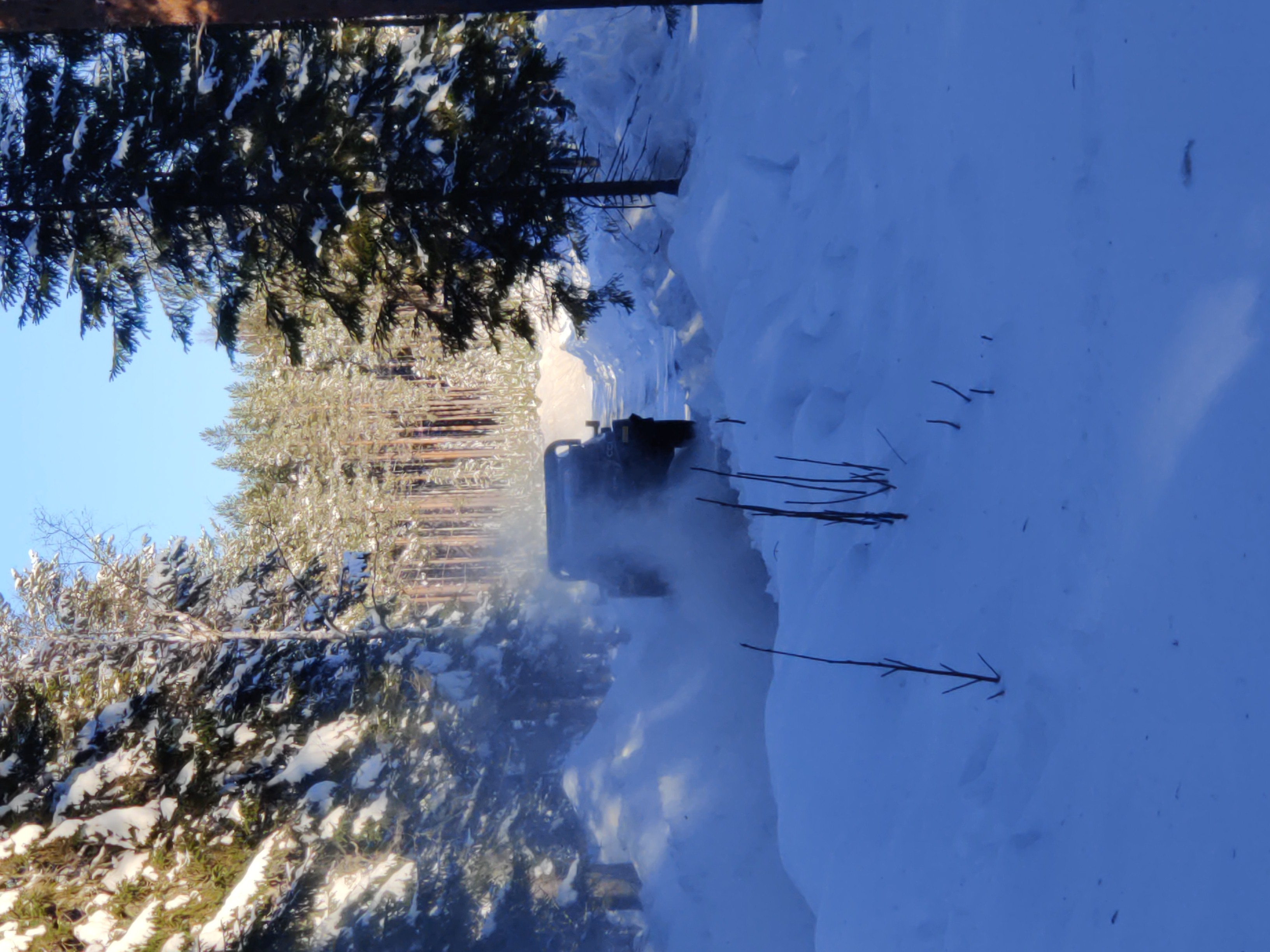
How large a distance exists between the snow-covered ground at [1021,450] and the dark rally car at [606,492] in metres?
1.71

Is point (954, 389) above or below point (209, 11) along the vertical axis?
below

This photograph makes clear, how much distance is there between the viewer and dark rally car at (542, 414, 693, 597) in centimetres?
682

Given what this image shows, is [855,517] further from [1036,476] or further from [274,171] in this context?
[274,171]

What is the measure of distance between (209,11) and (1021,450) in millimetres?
5325

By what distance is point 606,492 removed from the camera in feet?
22.4

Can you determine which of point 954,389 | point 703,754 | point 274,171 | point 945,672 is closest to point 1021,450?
point 954,389

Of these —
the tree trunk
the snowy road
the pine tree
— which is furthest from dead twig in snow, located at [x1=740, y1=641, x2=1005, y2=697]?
the tree trunk

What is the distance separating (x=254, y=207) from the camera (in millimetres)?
5492

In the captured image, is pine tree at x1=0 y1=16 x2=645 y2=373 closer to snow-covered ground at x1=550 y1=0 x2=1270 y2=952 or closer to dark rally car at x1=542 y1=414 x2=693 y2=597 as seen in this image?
dark rally car at x1=542 y1=414 x2=693 y2=597

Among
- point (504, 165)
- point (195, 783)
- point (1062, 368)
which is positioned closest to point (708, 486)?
point (504, 165)

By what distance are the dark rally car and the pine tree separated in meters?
1.47

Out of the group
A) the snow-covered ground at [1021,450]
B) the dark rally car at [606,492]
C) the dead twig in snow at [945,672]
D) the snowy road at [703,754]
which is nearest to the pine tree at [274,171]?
the dark rally car at [606,492]

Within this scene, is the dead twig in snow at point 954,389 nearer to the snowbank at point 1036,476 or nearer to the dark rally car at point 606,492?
the snowbank at point 1036,476

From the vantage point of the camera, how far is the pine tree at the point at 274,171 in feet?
17.3
